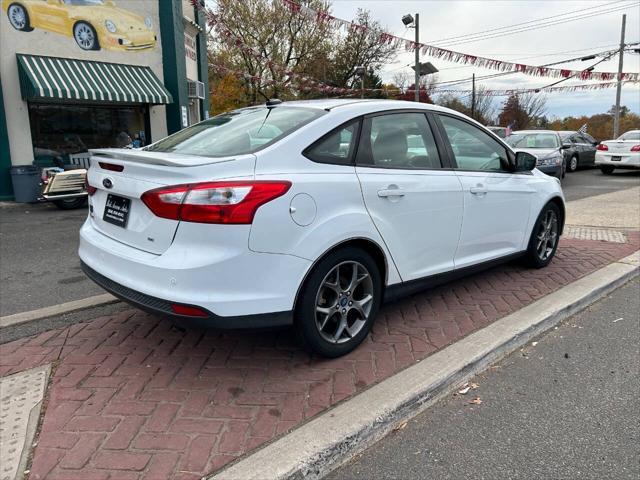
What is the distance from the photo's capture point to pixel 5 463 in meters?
2.38

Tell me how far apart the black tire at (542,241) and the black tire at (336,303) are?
2.33 metres

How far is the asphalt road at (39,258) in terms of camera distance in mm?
4841

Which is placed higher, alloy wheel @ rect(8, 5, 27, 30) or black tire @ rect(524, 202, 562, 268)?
alloy wheel @ rect(8, 5, 27, 30)

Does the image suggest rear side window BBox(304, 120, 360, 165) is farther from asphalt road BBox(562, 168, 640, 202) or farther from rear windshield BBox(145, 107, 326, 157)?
asphalt road BBox(562, 168, 640, 202)

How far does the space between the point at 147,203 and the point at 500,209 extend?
2996 millimetres

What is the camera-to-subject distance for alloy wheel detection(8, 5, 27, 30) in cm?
1200

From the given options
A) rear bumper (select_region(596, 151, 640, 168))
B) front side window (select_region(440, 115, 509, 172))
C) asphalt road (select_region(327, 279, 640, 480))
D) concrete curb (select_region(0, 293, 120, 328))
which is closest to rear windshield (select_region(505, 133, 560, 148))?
rear bumper (select_region(596, 151, 640, 168))

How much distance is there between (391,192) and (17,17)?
40.9 ft

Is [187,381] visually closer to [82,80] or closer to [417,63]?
[82,80]

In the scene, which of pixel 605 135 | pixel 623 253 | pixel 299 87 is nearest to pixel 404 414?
pixel 623 253

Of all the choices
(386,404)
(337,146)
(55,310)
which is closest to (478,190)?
(337,146)

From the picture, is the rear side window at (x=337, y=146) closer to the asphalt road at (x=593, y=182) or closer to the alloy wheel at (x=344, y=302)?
the alloy wheel at (x=344, y=302)

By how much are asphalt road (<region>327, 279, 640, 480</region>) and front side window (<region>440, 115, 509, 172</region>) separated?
1.56m

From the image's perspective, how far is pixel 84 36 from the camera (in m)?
13.4
